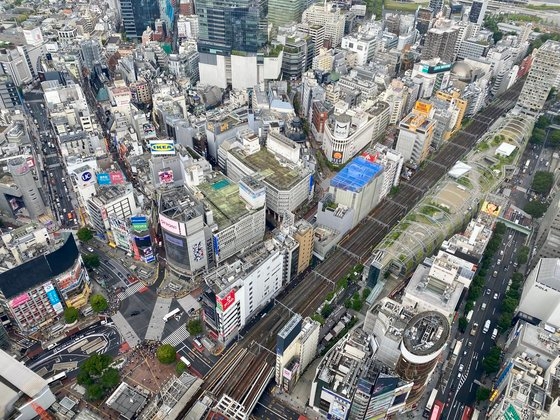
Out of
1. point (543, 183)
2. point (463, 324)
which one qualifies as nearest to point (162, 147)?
point (463, 324)

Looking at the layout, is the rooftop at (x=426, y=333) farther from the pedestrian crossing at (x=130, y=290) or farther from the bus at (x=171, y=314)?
the pedestrian crossing at (x=130, y=290)

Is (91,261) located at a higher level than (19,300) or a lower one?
lower

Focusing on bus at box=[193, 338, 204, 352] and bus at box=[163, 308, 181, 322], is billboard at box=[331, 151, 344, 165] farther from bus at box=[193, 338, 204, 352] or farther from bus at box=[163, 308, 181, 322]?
bus at box=[193, 338, 204, 352]

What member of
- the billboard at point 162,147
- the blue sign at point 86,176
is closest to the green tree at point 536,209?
the billboard at point 162,147

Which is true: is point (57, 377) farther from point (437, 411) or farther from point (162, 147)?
point (437, 411)

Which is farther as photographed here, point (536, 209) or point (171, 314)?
point (536, 209)

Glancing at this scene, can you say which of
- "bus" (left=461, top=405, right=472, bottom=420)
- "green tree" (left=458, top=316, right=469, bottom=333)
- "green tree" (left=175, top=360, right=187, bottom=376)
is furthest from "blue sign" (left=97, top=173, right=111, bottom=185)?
"bus" (left=461, top=405, right=472, bottom=420)
